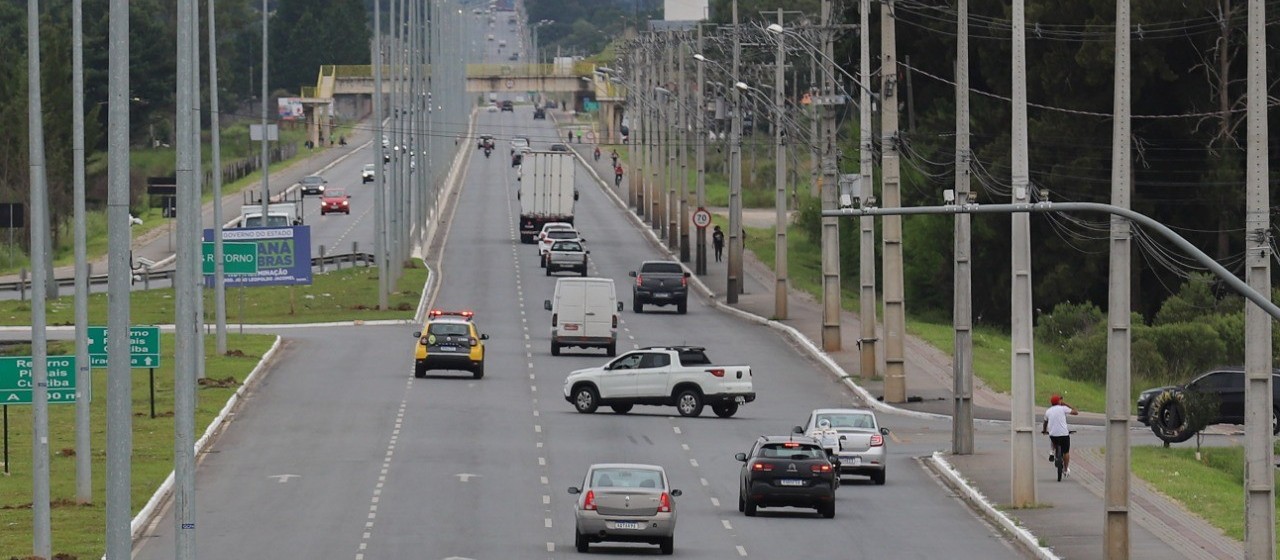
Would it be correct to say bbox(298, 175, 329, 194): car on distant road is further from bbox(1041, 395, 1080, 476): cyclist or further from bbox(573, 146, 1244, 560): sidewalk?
bbox(1041, 395, 1080, 476): cyclist

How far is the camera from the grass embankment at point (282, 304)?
75.7 m

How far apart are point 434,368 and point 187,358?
99.3ft

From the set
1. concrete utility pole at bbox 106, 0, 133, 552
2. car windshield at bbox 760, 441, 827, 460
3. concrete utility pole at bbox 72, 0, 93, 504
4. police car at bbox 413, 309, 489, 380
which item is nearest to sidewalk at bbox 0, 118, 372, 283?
police car at bbox 413, 309, 489, 380

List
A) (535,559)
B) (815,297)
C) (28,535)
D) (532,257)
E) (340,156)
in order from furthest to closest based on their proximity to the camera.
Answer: (340,156), (532,257), (815,297), (28,535), (535,559)

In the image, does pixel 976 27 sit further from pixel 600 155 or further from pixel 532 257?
pixel 600 155

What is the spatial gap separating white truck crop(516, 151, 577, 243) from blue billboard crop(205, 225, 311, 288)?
44640 mm

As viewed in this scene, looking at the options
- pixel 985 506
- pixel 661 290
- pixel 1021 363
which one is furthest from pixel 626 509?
pixel 661 290

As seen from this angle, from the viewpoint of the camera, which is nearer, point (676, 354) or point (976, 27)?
point (676, 354)

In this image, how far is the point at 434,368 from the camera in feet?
191

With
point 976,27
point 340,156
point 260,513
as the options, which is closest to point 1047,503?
point 260,513

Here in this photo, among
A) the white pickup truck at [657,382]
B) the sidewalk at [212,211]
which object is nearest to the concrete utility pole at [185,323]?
the white pickup truck at [657,382]

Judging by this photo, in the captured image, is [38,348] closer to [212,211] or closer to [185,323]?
[185,323]

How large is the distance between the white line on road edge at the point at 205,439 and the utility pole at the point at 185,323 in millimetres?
722

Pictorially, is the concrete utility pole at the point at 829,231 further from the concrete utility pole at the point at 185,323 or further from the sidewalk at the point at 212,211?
the concrete utility pole at the point at 185,323
